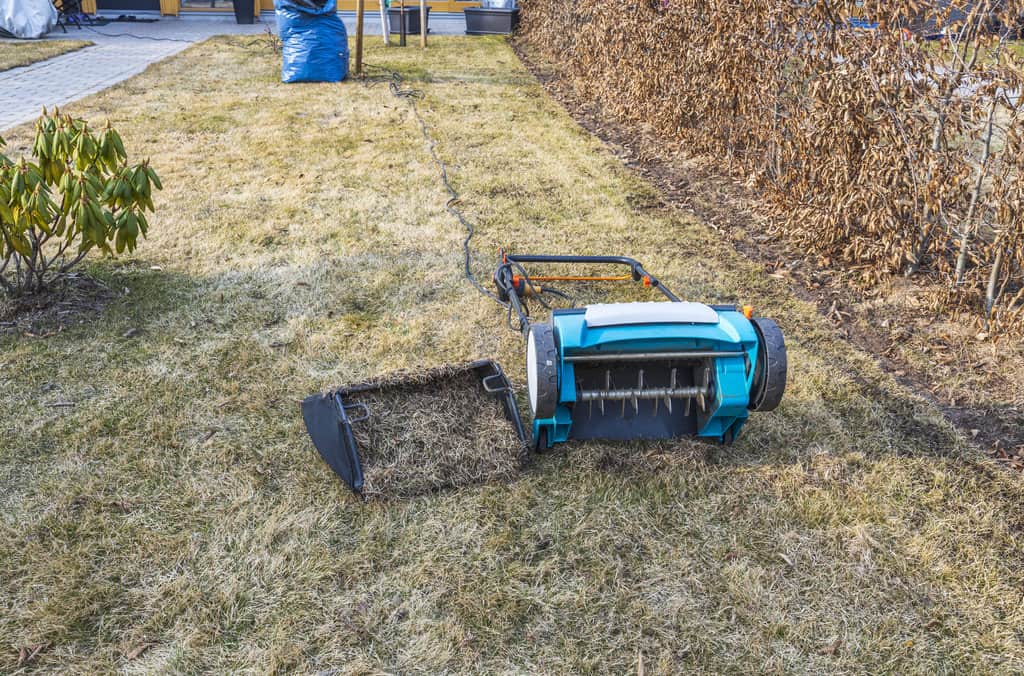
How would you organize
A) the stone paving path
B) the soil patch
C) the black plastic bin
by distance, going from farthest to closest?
the black plastic bin < the stone paving path < the soil patch

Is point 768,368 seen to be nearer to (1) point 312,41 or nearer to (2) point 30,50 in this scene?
(1) point 312,41

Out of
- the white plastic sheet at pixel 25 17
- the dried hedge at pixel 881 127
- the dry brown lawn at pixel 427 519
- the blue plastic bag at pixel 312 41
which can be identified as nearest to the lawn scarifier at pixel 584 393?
the dry brown lawn at pixel 427 519

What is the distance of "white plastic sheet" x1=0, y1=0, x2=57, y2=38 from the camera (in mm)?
13055

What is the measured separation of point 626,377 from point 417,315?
5.12 feet

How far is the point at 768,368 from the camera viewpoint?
277 centimetres

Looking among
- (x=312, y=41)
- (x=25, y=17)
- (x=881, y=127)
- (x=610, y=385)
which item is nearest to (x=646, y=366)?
(x=610, y=385)

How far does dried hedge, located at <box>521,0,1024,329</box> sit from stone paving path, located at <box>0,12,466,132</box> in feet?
23.4

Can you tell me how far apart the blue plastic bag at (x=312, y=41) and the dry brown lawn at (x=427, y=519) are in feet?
18.8

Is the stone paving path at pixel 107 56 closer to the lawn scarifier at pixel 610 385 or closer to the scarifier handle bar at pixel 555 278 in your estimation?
the scarifier handle bar at pixel 555 278

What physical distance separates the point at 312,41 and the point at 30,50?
546 cm

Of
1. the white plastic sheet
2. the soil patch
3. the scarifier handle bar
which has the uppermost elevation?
the white plastic sheet

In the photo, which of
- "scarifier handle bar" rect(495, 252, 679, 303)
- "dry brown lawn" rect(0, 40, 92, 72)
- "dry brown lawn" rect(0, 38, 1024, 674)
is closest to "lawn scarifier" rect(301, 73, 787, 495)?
"dry brown lawn" rect(0, 38, 1024, 674)

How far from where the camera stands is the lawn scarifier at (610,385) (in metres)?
2.74

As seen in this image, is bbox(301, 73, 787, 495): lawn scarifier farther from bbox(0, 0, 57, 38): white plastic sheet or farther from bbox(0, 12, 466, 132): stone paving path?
bbox(0, 0, 57, 38): white plastic sheet
